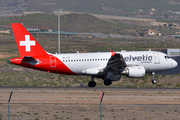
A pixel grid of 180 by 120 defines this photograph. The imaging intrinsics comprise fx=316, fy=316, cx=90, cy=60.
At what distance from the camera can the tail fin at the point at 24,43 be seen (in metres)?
38.6

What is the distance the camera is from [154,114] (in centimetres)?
2534

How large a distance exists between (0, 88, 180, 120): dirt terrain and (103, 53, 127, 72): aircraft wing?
342 cm

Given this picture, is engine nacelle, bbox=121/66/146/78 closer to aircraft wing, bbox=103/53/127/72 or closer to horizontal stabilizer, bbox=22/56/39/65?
aircraft wing, bbox=103/53/127/72

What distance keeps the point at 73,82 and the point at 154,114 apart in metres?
23.5

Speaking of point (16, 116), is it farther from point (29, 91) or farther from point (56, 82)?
point (56, 82)

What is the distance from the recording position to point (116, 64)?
130 feet

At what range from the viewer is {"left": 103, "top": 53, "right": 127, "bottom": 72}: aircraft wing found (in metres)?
38.6

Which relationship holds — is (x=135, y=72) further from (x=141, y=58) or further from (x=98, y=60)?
(x=98, y=60)

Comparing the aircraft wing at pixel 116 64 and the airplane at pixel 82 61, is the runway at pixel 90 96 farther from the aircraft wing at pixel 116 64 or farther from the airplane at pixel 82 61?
the aircraft wing at pixel 116 64

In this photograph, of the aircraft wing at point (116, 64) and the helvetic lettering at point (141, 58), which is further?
the helvetic lettering at point (141, 58)

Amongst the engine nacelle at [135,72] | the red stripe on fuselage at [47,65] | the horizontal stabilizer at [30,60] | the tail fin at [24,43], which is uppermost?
the tail fin at [24,43]

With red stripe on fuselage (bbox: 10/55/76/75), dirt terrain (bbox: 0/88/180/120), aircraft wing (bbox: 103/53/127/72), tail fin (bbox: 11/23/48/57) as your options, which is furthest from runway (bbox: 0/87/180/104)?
tail fin (bbox: 11/23/48/57)

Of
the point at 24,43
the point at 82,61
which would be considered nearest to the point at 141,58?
the point at 82,61

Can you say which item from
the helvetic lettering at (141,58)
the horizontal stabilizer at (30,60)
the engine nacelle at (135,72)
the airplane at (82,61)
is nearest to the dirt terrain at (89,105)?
the engine nacelle at (135,72)
